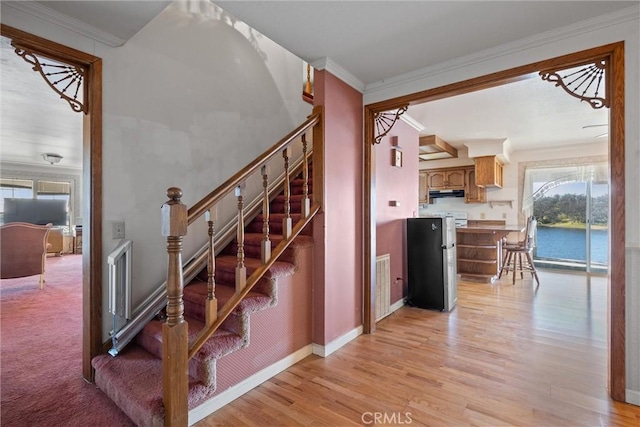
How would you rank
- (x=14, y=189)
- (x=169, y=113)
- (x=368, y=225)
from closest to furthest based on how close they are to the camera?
(x=169, y=113)
(x=368, y=225)
(x=14, y=189)

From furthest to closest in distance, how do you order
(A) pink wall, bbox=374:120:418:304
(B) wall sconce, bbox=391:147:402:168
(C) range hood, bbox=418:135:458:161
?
(C) range hood, bbox=418:135:458:161 < (B) wall sconce, bbox=391:147:402:168 < (A) pink wall, bbox=374:120:418:304

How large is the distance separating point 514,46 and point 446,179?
5017 millimetres

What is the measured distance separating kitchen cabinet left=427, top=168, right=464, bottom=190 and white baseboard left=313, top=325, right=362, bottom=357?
201 inches

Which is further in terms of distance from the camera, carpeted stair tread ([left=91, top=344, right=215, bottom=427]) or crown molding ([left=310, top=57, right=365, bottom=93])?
crown molding ([left=310, top=57, right=365, bottom=93])

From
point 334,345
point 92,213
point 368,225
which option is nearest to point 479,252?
point 368,225

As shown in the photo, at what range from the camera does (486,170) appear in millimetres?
5883

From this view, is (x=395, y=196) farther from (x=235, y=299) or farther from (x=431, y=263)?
(x=235, y=299)

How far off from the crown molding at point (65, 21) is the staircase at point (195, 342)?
1526mm

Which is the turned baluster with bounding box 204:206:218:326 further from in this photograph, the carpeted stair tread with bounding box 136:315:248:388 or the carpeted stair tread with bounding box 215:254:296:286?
the carpeted stair tread with bounding box 215:254:296:286

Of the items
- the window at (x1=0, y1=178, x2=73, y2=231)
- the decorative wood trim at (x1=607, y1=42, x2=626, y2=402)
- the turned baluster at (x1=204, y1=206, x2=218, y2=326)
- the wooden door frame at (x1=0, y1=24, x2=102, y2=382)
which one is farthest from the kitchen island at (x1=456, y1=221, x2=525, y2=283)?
the window at (x1=0, y1=178, x2=73, y2=231)

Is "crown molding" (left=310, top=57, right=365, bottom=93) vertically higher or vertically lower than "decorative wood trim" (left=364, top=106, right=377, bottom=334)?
higher

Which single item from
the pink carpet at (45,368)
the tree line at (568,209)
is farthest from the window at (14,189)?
the tree line at (568,209)

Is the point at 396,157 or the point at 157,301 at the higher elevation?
the point at 396,157

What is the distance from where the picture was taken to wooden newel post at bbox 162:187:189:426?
1.55m
